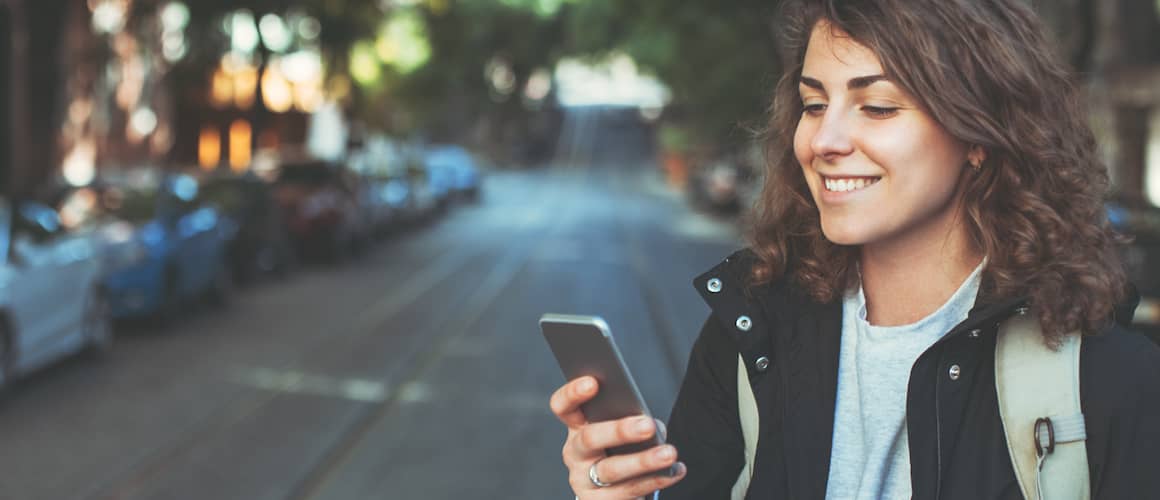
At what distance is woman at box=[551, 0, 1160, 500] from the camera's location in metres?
2.03

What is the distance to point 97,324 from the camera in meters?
12.3

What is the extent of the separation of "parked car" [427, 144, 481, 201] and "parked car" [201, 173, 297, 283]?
20.7 metres

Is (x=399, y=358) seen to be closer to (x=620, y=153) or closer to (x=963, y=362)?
(x=963, y=362)

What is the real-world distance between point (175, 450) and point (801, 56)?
6.66m

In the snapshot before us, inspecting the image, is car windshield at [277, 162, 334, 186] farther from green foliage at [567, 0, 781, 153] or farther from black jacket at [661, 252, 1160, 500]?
black jacket at [661, 252, 1160, 500]

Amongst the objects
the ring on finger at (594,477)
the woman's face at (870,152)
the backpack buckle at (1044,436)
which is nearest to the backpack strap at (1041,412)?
the backpack buckle at (1044,436)

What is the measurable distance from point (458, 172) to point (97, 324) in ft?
A: 106

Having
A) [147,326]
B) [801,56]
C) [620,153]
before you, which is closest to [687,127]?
[620,153]

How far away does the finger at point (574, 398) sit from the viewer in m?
1.98

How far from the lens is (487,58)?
72.3 metres

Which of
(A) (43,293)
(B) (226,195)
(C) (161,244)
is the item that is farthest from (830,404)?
(B) (226,195)

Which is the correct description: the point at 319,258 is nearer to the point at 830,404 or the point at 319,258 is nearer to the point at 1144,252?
the point at 1144,252

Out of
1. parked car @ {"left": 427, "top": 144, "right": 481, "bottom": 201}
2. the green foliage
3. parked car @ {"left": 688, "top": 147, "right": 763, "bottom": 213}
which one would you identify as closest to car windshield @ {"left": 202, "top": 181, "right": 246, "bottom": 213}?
the green foliage

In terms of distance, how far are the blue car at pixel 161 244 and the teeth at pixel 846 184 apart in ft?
39.3
